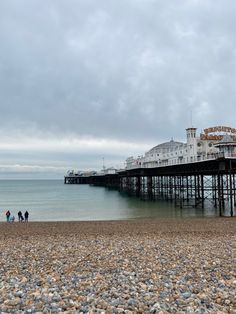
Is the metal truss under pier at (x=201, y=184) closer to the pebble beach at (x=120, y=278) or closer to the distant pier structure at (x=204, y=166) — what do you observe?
the distant pier structure at (x=204, y=166)

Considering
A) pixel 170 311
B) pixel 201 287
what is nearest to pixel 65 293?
pixel 170 311

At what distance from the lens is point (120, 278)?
719 centimetres

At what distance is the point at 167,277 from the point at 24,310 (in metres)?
3.24

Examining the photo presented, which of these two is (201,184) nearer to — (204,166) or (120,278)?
(204,166)

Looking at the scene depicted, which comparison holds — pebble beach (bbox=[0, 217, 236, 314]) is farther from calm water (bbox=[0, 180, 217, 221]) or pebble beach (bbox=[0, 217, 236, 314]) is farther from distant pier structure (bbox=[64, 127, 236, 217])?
calm water (bbox=[0, 180, 217, 221])

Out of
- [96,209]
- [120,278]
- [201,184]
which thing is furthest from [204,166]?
[120,278]

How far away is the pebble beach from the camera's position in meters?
5.53

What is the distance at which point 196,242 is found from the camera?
1239cm

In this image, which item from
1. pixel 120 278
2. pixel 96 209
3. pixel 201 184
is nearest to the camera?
pixel 120 278

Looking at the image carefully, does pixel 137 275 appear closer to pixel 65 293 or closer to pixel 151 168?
pixel 65 293

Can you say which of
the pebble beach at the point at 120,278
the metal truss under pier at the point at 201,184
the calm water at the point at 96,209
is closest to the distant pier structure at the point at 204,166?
the metal truss under pier at the point at 201,184

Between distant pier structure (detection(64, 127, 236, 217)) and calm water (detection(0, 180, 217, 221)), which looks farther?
calm water (detection(0, 180, 217, 221))

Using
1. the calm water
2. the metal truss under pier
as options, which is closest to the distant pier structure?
the metal truss under pier

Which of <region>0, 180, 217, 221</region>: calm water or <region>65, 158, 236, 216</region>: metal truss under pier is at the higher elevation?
<region>65, 158, 236, 216</region>: metal truss under pier
